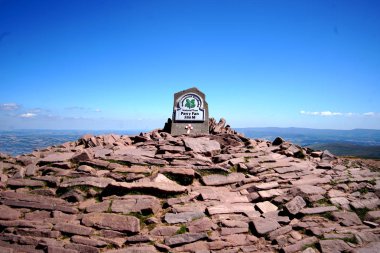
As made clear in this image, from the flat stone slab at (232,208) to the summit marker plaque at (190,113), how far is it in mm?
11704

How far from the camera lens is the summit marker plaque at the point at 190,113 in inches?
883

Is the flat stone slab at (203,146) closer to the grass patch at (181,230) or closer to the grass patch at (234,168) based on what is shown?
the grass patch at (234,168)

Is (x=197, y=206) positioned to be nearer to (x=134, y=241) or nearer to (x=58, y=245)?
(x=134, y=241)

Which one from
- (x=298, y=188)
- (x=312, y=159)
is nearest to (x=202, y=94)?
(x=312, y=159)

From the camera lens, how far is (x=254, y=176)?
45.1ft

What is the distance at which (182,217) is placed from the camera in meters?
9.90

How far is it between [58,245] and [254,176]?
969 cm

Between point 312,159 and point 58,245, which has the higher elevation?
point 312,159

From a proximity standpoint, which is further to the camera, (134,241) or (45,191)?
(45,191)

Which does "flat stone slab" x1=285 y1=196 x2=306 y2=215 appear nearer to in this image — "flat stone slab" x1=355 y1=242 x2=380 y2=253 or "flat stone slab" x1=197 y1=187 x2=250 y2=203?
"flat stone slab" x1=197 y1=187 x2=250 y2=203

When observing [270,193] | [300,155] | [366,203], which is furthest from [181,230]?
[300,155]

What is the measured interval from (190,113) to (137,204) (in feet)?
43.2

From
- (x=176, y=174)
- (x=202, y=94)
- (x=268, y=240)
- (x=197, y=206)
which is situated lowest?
(x=268, y=240)

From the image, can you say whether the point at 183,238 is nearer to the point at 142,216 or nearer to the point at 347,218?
the point at 142,216
